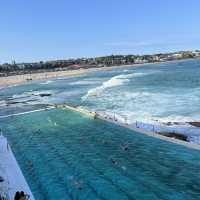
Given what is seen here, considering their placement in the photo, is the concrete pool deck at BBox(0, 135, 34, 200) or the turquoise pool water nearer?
the turquoise pool water

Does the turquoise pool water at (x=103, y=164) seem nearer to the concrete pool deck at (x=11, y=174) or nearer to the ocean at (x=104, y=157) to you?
the ocean at (x=104, y=157)

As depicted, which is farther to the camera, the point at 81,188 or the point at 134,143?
the point at 134,143

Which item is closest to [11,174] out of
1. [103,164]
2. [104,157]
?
[103,164]

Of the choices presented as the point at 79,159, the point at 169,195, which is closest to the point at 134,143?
the point at 79,159

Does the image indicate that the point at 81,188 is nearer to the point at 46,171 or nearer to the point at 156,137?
the point at 46,171

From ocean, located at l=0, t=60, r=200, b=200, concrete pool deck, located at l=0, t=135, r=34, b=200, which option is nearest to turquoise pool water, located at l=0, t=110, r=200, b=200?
ocean, located at l=0, t=60, r=200, b=200

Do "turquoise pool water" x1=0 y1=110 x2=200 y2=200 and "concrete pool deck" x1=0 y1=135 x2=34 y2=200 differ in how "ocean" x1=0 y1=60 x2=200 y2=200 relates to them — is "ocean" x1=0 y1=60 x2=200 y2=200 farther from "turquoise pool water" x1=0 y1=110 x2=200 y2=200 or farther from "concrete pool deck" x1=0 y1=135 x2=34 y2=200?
"concrete pool deck" x1=0 y1=135 x2=34 y2=200
